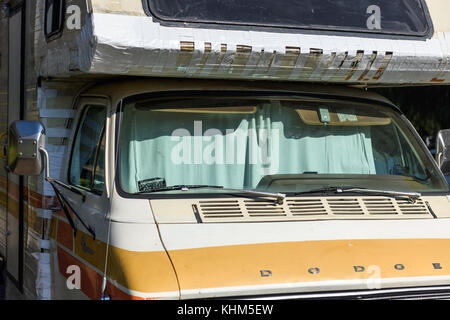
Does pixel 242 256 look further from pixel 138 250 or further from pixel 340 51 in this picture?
pixel 340 51

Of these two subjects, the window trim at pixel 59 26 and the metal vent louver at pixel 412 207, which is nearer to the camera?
the metal vent louver at pixel 412 207

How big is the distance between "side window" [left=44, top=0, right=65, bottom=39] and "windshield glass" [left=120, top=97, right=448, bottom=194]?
76 centimetres

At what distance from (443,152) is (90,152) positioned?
2.23 m

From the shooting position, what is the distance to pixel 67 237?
4656 mm

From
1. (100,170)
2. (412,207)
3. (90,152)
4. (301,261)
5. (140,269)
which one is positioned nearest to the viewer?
(140,269)

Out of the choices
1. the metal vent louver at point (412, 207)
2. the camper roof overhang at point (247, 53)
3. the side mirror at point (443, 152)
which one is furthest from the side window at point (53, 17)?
the side mirror at point (443, 152)

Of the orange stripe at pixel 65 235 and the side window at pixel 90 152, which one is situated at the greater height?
the side window at pixel 90 152

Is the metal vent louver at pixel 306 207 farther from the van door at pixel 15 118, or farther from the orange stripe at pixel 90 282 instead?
the van door at pixel 15 118

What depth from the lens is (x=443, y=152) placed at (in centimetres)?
495

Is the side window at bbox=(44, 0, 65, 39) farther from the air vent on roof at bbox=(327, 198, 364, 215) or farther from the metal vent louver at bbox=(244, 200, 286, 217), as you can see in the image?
the air vent on roof at bbox=(327, 198, 364, 215)

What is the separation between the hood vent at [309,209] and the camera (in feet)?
13.2

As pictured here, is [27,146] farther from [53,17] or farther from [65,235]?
[53,17]

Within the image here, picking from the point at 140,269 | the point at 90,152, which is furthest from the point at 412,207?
the point at 90,152
